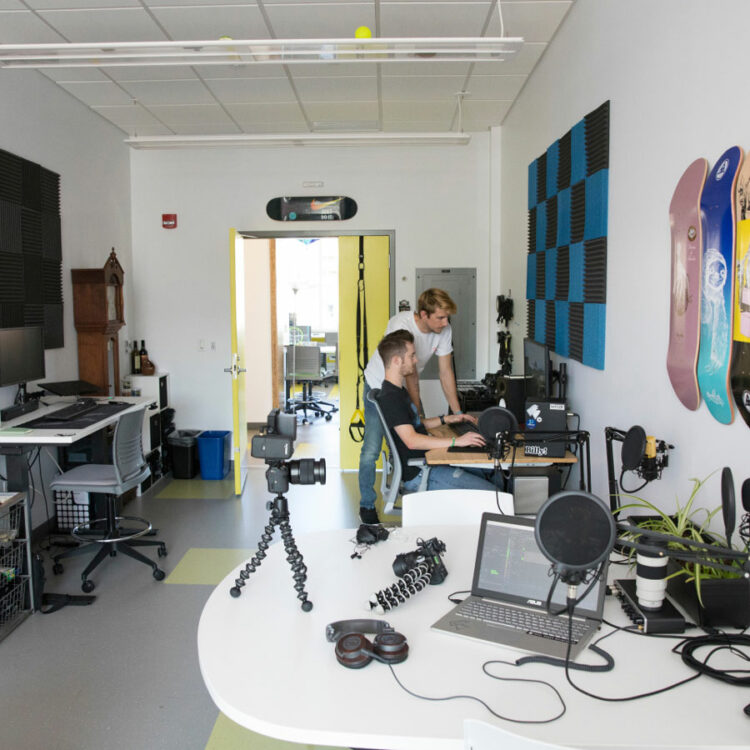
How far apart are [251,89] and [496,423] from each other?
3569 mm

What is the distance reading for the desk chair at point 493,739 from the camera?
1182mm

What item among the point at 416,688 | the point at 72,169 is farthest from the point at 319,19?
the point at 416,688

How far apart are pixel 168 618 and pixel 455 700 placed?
2.42 m

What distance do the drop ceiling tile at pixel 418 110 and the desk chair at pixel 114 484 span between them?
322 cm

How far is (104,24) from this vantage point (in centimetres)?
399

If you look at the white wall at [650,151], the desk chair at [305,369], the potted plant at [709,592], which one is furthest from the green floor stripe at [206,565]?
the desk chair at [305,369]

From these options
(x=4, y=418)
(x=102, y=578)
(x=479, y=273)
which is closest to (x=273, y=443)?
(x=102, y=578)

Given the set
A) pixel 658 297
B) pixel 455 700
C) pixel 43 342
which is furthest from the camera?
pixel 43 342

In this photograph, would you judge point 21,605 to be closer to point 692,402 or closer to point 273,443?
point 273,443

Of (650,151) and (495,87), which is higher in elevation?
(495,87)

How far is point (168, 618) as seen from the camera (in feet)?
11.6

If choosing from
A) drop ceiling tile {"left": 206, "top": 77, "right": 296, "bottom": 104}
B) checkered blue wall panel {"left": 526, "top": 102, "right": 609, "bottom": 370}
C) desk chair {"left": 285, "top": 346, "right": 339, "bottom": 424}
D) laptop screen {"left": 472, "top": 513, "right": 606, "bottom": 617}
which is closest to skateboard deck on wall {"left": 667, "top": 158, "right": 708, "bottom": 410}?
checkered blue wall panel {"left": 526, "top": 102, "right": 609, "bottom": 370}

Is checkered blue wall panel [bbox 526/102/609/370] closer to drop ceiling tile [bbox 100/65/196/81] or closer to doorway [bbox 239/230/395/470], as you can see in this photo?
doorway [bbox 239/230/395/470]

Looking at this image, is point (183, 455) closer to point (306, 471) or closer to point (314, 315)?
point (306, 471)
